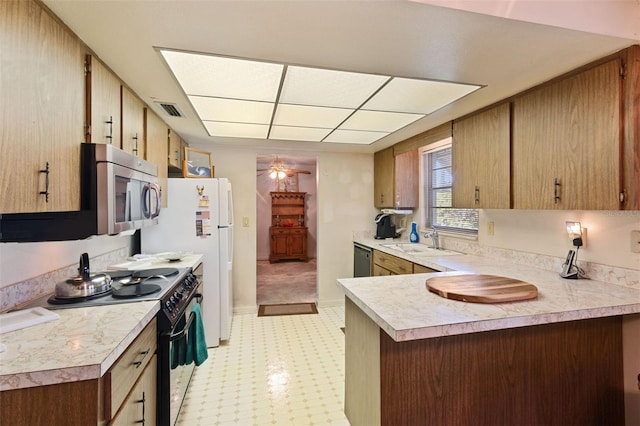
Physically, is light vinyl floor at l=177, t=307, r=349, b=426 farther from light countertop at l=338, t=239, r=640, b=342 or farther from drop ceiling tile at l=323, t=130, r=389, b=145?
drop ceiling tile at l=323, t=130, r=389, b=145

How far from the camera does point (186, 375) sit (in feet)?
6.87

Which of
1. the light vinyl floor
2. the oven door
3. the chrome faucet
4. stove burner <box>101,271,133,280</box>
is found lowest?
the light vinyl floor

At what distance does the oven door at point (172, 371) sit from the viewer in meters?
1.59

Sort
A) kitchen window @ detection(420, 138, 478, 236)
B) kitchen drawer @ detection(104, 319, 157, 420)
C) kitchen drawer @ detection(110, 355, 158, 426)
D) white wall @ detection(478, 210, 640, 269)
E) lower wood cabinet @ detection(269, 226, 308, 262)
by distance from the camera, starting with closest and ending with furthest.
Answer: kitchen drawer @ detection(104, 319, 157, 420) → kitchen drawer @ detection(110, 355, 158, 426) → white wall @ detection(478, 210, 640, 269) → kitchen window @ detection(420, 138, 478, 236) → lower wood cabinet @ detection(269, 226, 308, 262)

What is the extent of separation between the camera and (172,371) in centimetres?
171

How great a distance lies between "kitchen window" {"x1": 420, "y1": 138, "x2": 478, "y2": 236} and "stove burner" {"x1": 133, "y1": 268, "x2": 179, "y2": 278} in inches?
104

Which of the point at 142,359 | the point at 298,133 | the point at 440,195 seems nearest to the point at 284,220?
the point at 298,133

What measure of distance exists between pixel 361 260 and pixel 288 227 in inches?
151

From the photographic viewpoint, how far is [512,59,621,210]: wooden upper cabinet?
152cm

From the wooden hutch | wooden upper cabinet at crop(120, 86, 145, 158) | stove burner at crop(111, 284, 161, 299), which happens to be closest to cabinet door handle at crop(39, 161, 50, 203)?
stove burner at crop(111, 284, 161, 299)

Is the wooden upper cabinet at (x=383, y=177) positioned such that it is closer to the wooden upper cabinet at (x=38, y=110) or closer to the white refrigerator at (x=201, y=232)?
the white refrigerator at (x=201, y=232)

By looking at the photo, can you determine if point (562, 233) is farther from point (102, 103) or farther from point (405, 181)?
point (102, 103)

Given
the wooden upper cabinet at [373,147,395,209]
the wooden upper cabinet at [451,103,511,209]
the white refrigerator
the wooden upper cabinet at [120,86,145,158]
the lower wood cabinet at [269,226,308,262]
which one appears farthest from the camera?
the lower wood cabinet at [269,226,308,262]

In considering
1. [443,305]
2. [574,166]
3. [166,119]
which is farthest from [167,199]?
[574,166]
